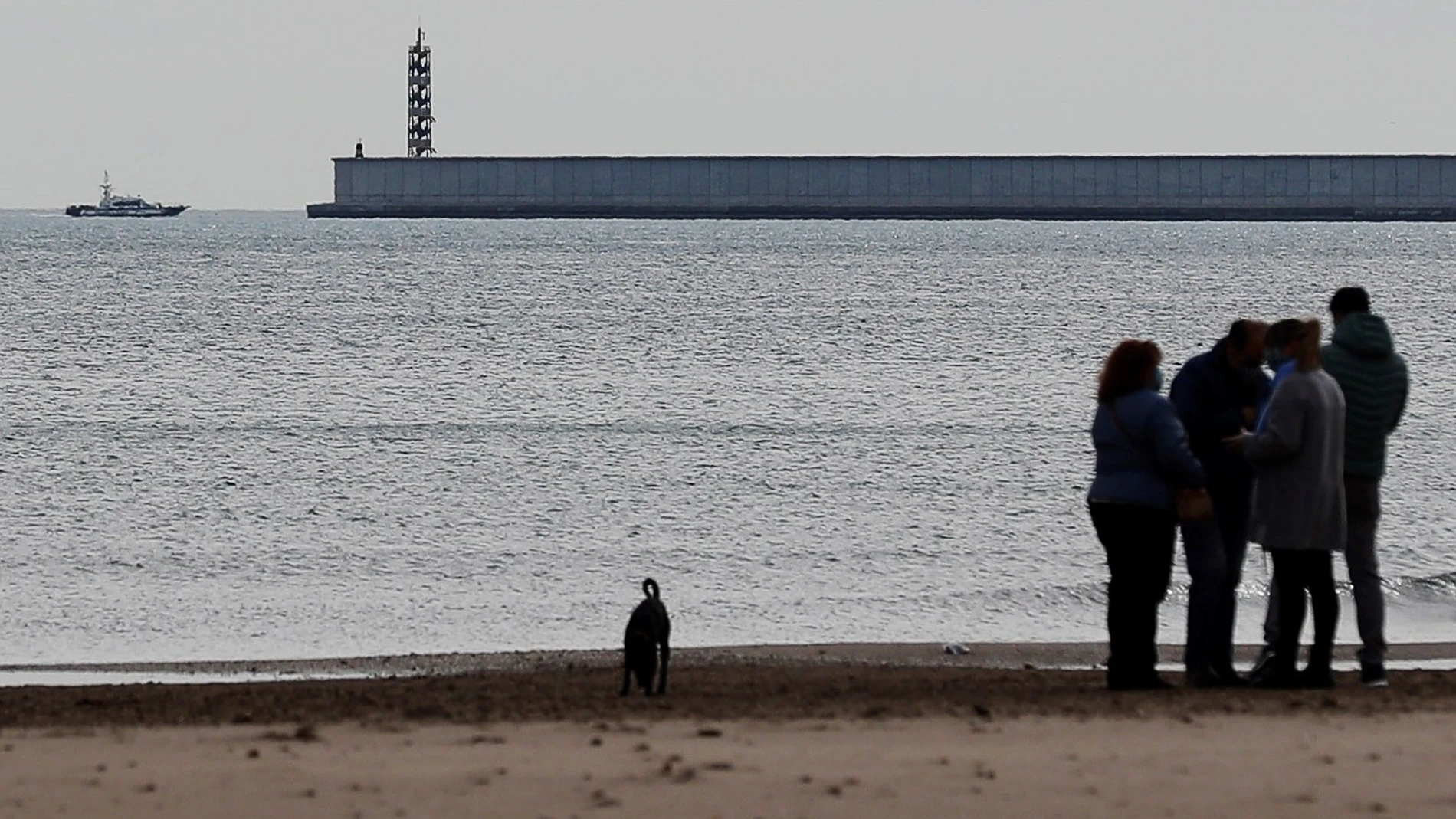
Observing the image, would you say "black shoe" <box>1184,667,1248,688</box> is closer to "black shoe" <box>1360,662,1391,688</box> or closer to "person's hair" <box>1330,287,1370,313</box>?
"black shoe" <box>1360,662,1391,688</box>

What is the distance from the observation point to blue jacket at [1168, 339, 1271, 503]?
28.6ft

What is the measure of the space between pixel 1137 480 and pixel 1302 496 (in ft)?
2.07

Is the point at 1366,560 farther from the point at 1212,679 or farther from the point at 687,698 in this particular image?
the point at 687,698

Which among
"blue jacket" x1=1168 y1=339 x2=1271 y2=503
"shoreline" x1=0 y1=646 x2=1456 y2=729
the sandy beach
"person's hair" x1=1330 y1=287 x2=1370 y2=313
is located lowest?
"shoreline" x1=0 y1=646 x2=1456 y2=729

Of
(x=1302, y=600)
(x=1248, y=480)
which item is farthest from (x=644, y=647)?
(x=1302, y=600)

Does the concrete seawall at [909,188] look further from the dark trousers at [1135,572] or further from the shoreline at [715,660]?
the dark trousers at [1135,572]

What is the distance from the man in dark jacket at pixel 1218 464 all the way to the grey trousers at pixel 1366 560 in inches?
11.7

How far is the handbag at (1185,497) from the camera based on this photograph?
8398mm

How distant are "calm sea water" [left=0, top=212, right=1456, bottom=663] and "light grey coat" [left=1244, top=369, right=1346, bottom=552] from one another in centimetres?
536

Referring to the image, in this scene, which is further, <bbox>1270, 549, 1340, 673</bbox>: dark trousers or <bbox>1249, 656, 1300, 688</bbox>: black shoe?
<bbox>1249, 656, 1300, 688</bbox>: black shoe

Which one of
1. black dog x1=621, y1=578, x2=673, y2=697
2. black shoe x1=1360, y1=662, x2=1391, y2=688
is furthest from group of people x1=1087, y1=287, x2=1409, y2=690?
black dog x1=621, y1=578, x2=673, y2=697

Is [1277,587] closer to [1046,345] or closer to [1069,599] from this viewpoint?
[1069,599]

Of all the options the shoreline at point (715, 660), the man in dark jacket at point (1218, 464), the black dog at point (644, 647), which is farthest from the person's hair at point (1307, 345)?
the shoreline at point (715, 660)

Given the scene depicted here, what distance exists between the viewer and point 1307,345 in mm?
8344
